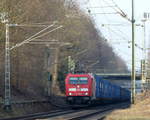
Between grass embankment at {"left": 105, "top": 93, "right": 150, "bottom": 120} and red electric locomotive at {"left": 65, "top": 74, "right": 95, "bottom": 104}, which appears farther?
red electric locomotive at {"left": 65, "top": 74, "right": 95, "bottom": 104}

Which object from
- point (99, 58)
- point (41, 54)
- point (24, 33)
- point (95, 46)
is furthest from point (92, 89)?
point (99, 58)

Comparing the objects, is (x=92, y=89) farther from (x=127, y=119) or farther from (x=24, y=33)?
(x=127, y=119)

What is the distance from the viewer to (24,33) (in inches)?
1688

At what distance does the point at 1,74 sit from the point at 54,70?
1594 cm

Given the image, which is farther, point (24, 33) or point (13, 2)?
point (24, 33)

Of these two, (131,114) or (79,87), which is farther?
(79,87)

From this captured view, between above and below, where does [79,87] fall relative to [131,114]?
above

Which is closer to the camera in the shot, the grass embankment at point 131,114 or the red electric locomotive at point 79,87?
the grass embankment at point 131,114

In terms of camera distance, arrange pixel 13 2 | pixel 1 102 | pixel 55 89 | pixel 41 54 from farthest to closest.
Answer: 1. pixel 55 89
2. pixel 41 54
3. pixel 13 2
4. pixel 1 102

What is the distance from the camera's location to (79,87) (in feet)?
138

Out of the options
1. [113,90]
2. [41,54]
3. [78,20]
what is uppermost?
[78,20]

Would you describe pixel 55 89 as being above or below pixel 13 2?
below

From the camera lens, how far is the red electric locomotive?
137ft

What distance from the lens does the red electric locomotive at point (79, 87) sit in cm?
4186
